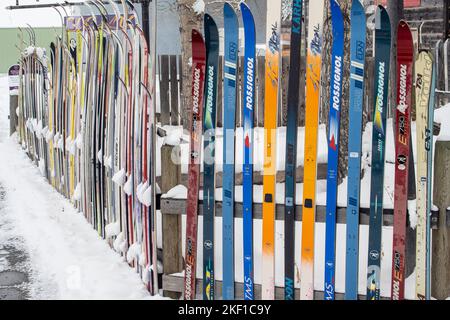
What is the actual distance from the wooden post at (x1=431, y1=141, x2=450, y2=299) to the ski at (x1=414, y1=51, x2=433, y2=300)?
0.25 feet

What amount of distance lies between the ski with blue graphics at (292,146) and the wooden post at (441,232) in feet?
2.80

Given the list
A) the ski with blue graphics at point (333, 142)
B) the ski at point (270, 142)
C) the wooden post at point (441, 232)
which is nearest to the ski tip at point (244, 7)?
the ski at point (270, 142)

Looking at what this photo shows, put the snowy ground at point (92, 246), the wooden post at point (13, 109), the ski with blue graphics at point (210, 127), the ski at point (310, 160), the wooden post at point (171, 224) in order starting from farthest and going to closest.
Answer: the wooden post at point (13, 109) < the snowy ground at point (92, 246) < the wooden post at point (171, 224) < the ski with blue graphics at point (210, 127) < the ski at point (310, 160)

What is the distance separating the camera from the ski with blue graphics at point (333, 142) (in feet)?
11.1

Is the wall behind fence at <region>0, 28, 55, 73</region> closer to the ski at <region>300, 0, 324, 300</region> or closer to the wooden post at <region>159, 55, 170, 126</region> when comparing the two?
the wooden post at <region>159, 55, 170, 126</region>

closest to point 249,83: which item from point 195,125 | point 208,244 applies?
point 195,125

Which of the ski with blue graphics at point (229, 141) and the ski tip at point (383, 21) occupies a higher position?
the ski tip at point (383, 21)

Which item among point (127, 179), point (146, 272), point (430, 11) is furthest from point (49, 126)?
point (430, 11)

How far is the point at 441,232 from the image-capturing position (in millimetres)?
3270

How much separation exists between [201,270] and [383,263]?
1375mm

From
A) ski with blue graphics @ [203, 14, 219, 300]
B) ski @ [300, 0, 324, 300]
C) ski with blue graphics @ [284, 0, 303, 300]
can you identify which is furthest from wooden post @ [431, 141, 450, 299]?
ski with blue graphics @ [203, 14, 219, 300]

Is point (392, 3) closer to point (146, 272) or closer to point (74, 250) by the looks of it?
point (146, 272)

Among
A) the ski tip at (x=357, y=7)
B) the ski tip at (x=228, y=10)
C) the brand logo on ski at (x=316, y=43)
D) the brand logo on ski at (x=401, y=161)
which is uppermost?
the ski tip at (x=228, y=10)

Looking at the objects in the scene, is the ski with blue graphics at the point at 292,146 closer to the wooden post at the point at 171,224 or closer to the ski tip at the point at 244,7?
the ski tip at the point at 244,7
